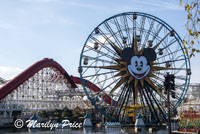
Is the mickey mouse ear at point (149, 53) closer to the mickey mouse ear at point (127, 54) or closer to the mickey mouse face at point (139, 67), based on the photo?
the mickey mouse face at point (139, 67)

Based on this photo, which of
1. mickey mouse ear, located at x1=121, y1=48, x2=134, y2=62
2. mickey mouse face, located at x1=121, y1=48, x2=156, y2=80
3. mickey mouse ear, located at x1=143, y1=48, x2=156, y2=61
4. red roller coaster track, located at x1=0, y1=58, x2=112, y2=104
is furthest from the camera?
red roller coaster track, located at x1=0, y1=58, x2=112, y2=104

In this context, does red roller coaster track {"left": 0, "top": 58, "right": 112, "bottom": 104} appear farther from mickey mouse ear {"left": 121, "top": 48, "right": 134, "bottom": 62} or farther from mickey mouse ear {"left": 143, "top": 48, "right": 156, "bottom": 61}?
mickey mouse ear {"left": 143, "top": 48, "right": 156, "bottom": 61}

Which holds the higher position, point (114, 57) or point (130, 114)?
point (114, 57)

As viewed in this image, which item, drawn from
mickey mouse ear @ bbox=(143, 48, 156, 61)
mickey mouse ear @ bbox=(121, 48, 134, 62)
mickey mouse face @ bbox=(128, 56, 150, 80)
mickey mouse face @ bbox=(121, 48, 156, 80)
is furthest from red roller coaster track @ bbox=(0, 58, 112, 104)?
mickey mouse ear @ bbox=(143, 48, 156, 61)

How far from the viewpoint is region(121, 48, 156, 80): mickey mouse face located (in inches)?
1865

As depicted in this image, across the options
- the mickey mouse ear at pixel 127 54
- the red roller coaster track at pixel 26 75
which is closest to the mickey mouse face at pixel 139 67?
the mickey mouse ear at pixel 127 54

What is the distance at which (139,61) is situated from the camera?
4894 cm

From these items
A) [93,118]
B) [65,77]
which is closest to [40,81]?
[65,77]

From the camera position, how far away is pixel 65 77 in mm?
74188

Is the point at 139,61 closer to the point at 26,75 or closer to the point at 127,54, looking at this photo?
the point at 127,54

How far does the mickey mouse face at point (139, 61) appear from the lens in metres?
47.4

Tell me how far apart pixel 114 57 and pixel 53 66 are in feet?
79.7

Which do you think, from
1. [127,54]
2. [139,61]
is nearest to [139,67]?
[139,61]

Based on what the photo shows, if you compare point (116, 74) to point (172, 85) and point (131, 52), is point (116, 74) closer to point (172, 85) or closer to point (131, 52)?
point (131, 52)
